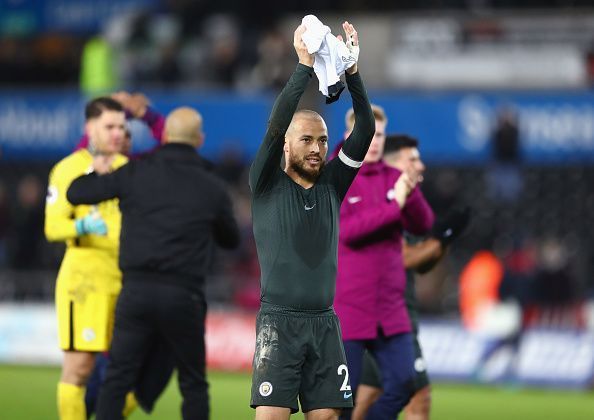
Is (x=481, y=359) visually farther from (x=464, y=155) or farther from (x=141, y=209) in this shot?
(x=141, y=209)

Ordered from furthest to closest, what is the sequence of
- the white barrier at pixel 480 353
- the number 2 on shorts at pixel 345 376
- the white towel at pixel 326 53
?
the white barrier at pixel 480 353
the number 2 on shorts at pixel 345 376
the white towel at pixel 326 53

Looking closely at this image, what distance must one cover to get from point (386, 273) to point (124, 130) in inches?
88.9

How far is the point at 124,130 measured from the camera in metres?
9.83

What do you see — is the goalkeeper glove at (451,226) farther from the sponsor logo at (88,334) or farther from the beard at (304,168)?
the sponsor logo at (88,334)

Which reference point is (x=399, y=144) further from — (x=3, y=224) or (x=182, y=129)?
(x=3, y=224)

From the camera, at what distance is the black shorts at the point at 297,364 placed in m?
7.25

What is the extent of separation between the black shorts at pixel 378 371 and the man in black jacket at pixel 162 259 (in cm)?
133

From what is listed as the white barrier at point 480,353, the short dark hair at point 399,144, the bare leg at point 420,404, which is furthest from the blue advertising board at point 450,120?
the bare leg at point 420,404

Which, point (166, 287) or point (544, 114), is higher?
point (544, 114)

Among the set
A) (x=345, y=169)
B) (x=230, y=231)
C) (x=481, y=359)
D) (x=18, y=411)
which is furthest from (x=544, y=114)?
(x=345, y=169)

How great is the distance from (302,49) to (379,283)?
2.59 m

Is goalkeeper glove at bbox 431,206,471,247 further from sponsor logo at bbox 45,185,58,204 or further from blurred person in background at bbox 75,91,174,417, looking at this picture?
sponsor logo at bbox 45,185,58,204

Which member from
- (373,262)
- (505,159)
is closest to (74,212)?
(373,262)

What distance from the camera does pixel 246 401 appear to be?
1438 cm
